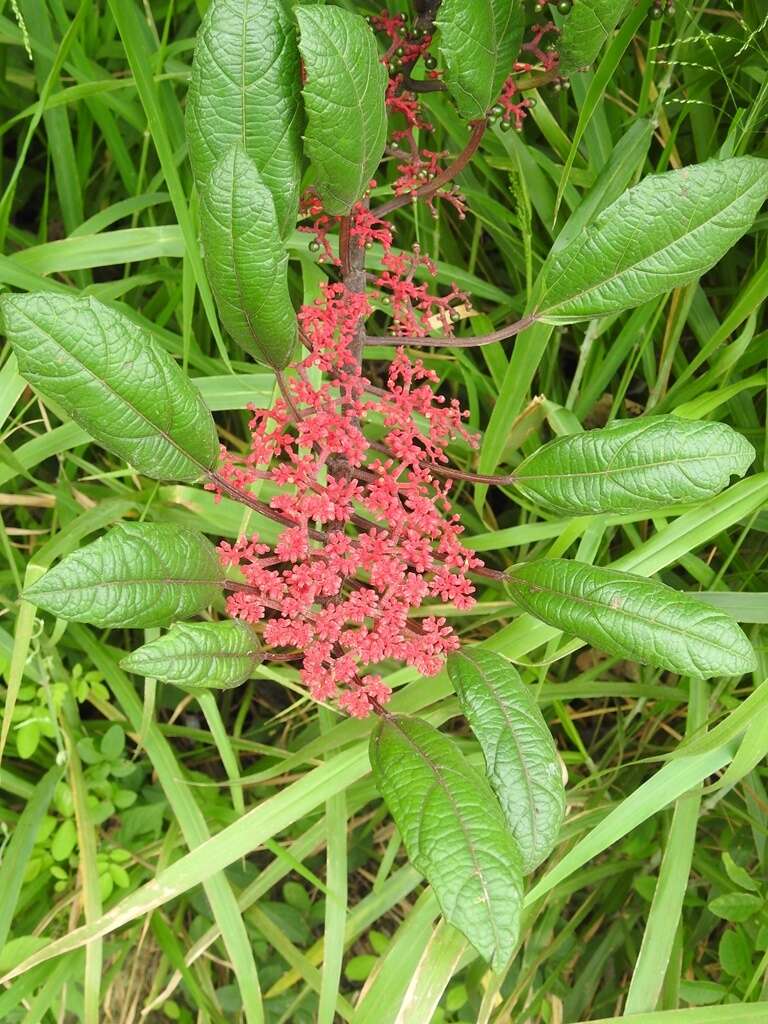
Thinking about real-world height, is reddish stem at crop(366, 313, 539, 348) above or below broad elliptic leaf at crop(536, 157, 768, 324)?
below

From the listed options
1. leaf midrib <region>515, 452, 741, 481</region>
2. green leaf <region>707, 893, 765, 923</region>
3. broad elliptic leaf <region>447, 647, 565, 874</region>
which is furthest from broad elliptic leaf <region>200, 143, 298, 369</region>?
green leaf <region>707, 893, 765, 923</region>

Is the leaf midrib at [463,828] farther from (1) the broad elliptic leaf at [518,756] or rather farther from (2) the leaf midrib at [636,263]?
(2) the leaf midrib at [636,263]

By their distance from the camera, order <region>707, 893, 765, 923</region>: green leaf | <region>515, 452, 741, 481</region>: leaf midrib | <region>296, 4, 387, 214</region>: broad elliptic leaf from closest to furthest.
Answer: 1. <region>296, 4, 387, 214</region>: broad elliptic leaf
2. <region>515, 452, 741, 481</region>: leaf midrib
3. <region>707, 893, 765, 923</region>: green leaf

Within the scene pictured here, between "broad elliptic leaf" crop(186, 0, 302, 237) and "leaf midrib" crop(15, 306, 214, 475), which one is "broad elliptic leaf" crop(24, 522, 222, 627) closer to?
"leaf midrib" crop(15, 306, 214, 475)

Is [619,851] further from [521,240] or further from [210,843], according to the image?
[521,240]

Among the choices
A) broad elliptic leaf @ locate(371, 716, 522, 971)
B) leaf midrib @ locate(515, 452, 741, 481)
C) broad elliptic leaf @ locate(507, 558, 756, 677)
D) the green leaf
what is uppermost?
leaf midrib @ locate(515, 452, 741, 481)

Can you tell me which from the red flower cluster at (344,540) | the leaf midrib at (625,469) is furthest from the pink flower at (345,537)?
the leaf midrib at (625,469)

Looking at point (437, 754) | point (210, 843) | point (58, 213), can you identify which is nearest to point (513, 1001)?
point (210, 843)
